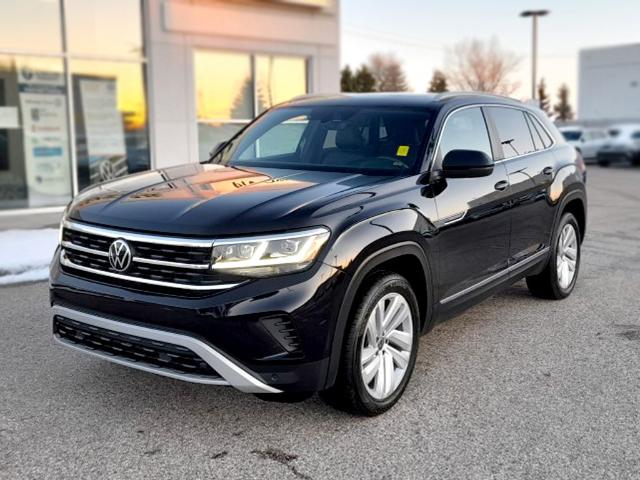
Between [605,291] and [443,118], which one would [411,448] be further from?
[605,291]

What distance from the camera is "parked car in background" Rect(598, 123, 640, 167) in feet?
86.0

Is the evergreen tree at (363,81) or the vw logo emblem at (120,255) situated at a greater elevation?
the evergreen tree at (363,81)

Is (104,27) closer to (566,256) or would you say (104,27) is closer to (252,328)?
(566,256)

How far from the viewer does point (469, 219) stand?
443cm

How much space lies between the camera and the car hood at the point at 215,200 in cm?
329

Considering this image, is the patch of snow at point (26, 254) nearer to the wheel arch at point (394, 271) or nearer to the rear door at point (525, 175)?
the wheel arch at point (394, 271)

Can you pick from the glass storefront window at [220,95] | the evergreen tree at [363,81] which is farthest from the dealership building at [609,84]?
the glass storefront window at [220,95]

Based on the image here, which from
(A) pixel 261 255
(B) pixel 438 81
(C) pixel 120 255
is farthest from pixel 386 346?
(B) pixel 438 81

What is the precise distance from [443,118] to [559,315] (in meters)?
2.21

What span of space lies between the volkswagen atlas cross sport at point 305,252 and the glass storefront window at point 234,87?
7.79 metres

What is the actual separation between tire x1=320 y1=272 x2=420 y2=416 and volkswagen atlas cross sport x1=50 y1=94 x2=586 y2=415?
10 millimetres

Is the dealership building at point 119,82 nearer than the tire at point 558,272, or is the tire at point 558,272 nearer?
the tire at point 558,272

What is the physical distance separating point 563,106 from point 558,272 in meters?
102

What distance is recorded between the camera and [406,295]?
152 inches
